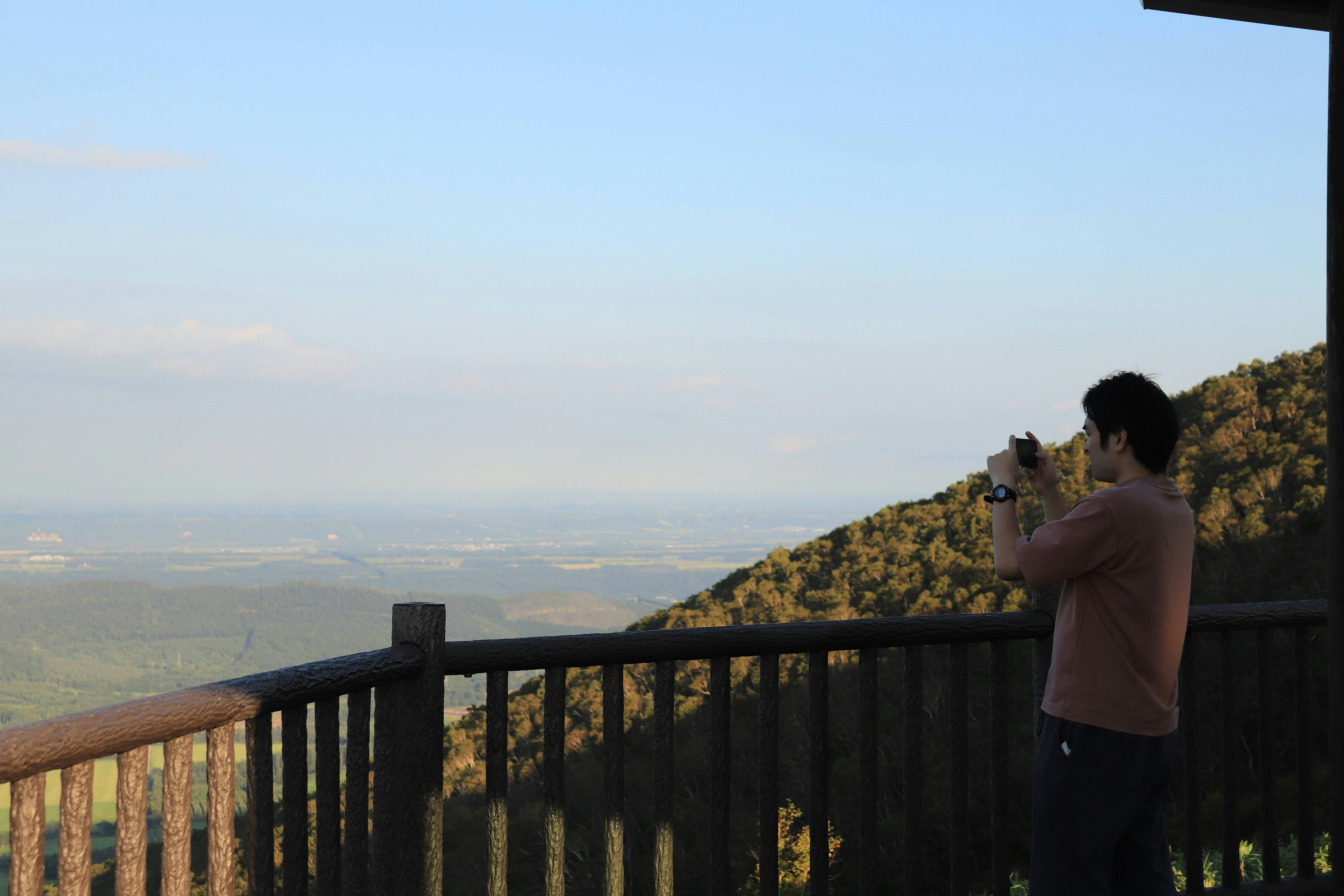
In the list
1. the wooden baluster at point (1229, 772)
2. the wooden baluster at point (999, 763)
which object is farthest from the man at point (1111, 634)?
the wooden baluster at point (1229, 772)

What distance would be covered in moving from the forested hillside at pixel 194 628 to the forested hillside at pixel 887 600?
55333mm

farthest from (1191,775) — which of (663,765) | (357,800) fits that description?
(357,800)

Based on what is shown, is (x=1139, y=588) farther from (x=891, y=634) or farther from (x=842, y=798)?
(x=842, y=798)

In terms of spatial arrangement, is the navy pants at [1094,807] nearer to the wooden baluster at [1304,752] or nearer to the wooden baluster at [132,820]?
the wooden baluster at [1304,752]

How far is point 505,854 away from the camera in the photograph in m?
2.55

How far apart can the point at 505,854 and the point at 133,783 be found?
1.08 m

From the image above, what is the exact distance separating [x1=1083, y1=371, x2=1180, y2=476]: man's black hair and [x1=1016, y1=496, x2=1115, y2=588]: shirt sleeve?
0.58 ft

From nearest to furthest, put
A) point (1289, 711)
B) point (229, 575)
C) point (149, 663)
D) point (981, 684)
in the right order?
point (1289, 711) < point (981, 684) < point (149, 663) < point (229, 575)

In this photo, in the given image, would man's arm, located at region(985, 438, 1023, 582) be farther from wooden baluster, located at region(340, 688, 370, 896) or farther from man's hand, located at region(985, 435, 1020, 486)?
wooden baluster, located at region(340, 688, 370, 896)

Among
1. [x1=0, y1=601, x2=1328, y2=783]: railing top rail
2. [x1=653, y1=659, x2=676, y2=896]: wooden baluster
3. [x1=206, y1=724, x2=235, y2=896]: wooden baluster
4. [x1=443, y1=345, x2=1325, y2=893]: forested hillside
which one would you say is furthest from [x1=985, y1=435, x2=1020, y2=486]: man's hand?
[x1=443, y1=345, x2=1325, y2=893]: forested hillside

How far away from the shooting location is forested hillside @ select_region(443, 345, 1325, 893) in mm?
16000

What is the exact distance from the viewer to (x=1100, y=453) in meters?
2.25

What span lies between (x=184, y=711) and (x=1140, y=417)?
1.87 meters

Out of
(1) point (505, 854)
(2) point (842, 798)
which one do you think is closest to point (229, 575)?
(2) point (842, 798)
